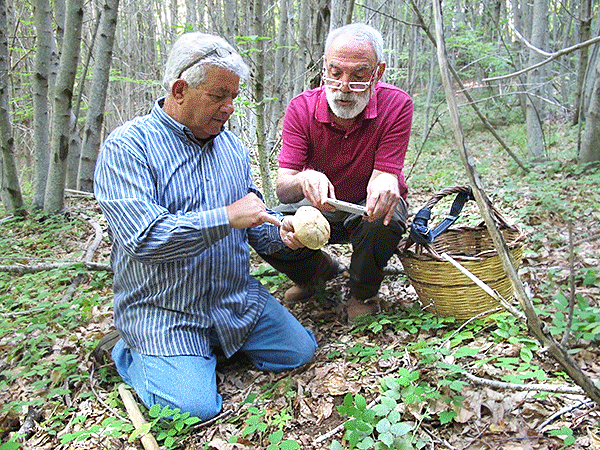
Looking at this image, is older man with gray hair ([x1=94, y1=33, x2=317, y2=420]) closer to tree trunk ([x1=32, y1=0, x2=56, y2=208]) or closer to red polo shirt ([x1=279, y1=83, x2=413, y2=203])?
red polo shirt ([x1=279, y1=83, x2=413, y2=203])

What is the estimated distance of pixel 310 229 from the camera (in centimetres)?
224

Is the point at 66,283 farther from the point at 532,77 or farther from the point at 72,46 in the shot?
the point at 532,77

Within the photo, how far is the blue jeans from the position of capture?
83.4 inches

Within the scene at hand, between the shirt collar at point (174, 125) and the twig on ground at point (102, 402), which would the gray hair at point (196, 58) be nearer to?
the shirt collar at point (174, 125)

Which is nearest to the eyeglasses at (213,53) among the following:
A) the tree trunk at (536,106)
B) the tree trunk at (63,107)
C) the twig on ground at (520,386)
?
the twig on ground at (520,386)

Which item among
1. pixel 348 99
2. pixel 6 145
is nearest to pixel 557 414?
pixel 348 99

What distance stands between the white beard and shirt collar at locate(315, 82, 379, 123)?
0.22 ft

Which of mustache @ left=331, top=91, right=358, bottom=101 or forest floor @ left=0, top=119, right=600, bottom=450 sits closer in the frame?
forest floor @ left=0, top=119, right=600, bottom=450

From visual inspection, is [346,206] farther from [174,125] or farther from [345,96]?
[174,125]

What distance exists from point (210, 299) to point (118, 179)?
0.77 m

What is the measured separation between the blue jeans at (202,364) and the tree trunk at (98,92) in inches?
168

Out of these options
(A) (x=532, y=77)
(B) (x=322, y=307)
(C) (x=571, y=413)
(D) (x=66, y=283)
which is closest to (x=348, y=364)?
(B) (x=322, y=307)

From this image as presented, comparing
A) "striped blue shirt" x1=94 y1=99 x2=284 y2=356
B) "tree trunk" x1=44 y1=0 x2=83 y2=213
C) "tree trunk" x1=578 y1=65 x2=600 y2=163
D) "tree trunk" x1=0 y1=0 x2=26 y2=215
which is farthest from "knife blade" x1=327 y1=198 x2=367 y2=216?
"tree trunk" x1=0 y1=0 x2=26 y2=215

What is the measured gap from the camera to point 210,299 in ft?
7.73
